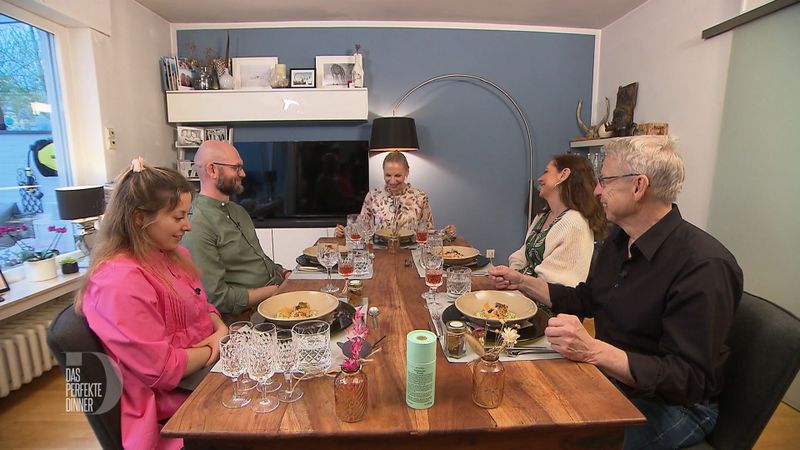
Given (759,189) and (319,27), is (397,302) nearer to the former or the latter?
(759,189)

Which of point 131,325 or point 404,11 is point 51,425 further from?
point 404,11

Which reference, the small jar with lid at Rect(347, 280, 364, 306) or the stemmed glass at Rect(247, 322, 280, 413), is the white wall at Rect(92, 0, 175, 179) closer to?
the small jar with lid at Rect(347, 280, 364, 306)

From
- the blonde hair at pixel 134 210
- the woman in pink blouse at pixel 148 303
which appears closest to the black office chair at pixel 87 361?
the woman in pink blouse at pixel 148 303

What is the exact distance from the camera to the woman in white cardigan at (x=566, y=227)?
5.90 feet

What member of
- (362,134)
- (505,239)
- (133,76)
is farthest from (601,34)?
(133,76)

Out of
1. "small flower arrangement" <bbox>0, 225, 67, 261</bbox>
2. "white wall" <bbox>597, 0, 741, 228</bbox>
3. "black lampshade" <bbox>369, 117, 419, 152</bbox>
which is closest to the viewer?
"small flower arrangement" <bbox>0, 225, 67, 261</bbox>

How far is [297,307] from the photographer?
1385mm

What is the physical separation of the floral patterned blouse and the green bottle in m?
2.18

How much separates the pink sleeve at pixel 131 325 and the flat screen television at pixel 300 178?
2862 millimetres

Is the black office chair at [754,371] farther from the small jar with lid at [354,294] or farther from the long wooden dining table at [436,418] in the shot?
the small jar with lid at [354,294]

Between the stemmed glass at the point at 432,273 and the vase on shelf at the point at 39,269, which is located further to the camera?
the vase on shelf at the point at 39,269

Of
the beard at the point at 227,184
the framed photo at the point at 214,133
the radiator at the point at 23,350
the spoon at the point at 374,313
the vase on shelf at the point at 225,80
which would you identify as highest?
the vase on shelf at the point at 225,80

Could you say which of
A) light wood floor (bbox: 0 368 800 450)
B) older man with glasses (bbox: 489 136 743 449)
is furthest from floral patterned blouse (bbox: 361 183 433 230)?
light wood floor (bbox: 0 368 800 450)

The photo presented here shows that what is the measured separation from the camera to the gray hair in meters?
1.23
